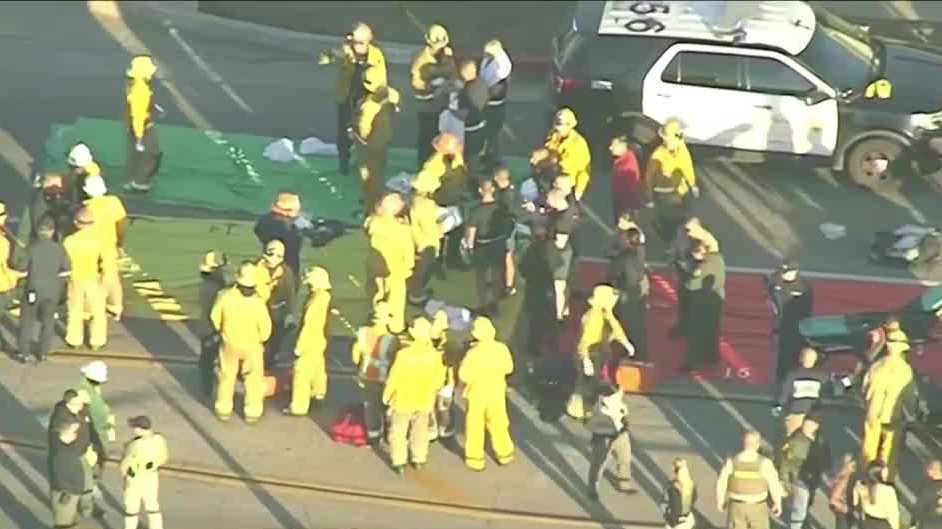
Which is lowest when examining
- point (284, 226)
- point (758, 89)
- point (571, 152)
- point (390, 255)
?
point (390, 255)

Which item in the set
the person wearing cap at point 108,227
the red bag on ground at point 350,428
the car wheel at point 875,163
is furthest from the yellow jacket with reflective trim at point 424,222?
the car wheel at point 875,163

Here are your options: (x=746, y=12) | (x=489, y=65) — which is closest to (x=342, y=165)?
→ (x=489, y=65)

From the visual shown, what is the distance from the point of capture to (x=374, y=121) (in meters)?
23.1

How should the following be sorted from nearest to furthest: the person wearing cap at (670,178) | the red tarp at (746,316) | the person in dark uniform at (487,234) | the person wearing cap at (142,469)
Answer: the person wearing cap at (142,469), the red tarp at (746,316), the person in dark uniform at (487,234), the person wearing cap at (670,178)

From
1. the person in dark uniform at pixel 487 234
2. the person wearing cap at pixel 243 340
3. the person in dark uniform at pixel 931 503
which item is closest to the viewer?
the person in dark uniform at pixel 931 503

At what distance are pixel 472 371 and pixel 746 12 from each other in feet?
24.2

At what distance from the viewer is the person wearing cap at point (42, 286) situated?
67.3 feet

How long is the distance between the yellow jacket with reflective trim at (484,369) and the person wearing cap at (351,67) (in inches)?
184

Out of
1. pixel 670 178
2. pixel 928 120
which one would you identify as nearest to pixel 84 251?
pixel 670 178

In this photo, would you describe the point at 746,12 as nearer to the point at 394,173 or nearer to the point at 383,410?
the point at 394,173

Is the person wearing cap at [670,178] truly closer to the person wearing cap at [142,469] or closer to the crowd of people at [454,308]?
the crowd of people at [454,308]

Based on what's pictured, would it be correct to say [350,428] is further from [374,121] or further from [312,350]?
[374,121]

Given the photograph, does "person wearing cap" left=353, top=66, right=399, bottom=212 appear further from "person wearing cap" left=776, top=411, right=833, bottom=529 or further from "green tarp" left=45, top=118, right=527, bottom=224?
"person wearing cap" left=776, top=411, right=833, bottom=529

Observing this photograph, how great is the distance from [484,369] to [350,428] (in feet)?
5.36
